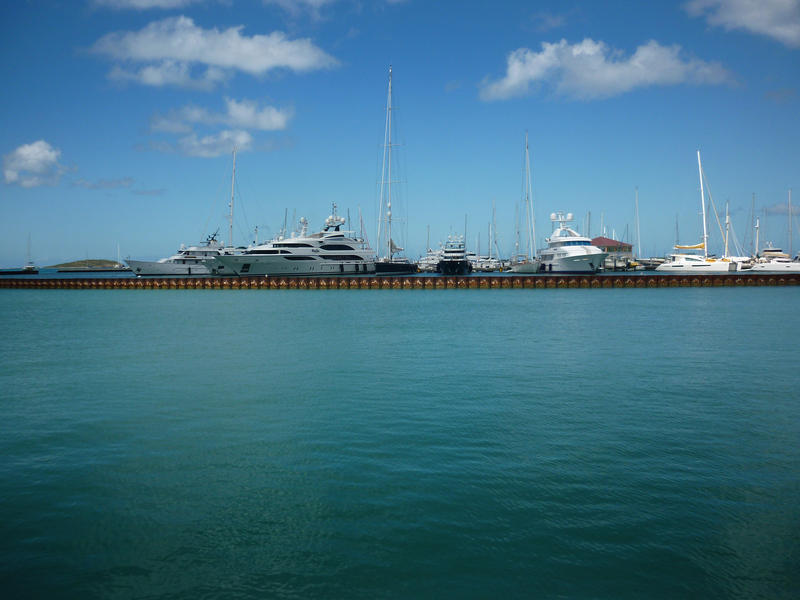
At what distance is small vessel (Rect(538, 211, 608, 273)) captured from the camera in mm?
87438

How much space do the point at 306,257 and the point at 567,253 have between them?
1540 inches

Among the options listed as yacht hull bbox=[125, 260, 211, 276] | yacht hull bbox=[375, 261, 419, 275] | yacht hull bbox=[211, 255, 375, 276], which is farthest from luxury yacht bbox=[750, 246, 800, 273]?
yacht hull bbox=[125, 260, 211, 276]

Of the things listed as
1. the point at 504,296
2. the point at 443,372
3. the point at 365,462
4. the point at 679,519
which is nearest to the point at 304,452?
the point at 365,462

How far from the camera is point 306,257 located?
7950 cm

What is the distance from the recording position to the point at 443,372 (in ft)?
59.4

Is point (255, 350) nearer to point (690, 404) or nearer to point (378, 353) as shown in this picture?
point (378, 353)

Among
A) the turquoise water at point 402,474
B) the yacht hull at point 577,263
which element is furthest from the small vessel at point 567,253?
the turquoise water at point 402,474

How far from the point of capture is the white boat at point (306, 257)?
3100 inches

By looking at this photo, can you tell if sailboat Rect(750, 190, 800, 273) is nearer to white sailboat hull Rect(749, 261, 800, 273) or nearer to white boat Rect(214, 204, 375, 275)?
white sailboat hull Rect(749, 261, 800, 273)

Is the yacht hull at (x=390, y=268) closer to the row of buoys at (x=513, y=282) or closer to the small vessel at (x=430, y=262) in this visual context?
the row of buoys at (x=513, y=282)

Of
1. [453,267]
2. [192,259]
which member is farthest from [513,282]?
[192,259]

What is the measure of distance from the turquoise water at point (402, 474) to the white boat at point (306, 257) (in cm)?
5717

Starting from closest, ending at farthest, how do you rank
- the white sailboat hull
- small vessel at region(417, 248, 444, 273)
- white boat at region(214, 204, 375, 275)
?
white boat at region(214, 204, 375, 275), the white sailboat hull, small vessel at region(417, 248, 444, 273)

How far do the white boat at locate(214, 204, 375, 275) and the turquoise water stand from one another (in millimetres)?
57168
